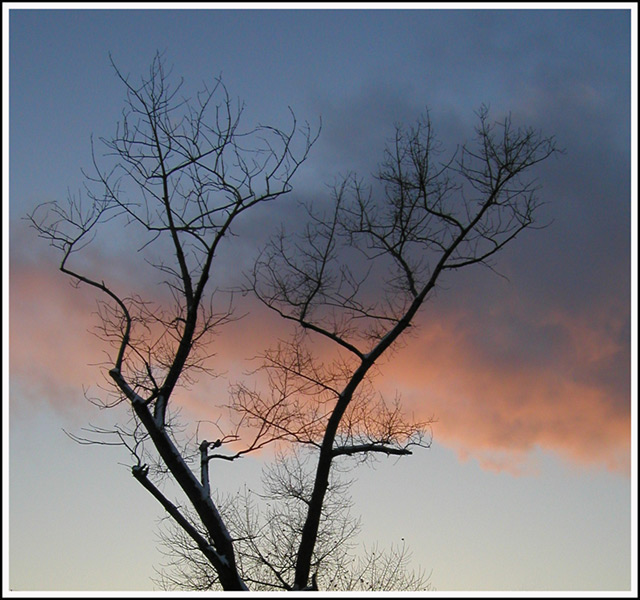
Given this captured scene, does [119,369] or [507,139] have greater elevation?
[507,139]

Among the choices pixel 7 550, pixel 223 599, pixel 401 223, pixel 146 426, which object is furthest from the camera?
pixel 401 223

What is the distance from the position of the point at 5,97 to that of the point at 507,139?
9.05m

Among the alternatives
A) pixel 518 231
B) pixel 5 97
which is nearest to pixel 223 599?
pixel 5 97

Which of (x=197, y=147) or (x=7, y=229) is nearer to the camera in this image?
(x=7, y=229)

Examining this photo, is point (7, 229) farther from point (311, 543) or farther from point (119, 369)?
point (311, 543)

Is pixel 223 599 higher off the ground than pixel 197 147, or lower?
lower

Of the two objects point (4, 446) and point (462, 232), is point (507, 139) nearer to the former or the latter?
point (462, 232)

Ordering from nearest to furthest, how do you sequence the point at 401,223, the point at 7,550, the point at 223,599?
the point at 223,599 → the point at 7,550 → the point at 401,223

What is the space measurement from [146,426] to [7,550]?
3227 millimetres

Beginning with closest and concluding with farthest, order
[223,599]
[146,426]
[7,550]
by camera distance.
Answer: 1. [223,599]
2. [7,550]
3. [146,426]

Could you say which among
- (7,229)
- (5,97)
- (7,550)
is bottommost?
(7,550)

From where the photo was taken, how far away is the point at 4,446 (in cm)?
1118

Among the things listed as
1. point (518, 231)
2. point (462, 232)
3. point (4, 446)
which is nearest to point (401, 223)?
point (462, 232)

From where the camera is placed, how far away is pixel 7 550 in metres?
10.6
